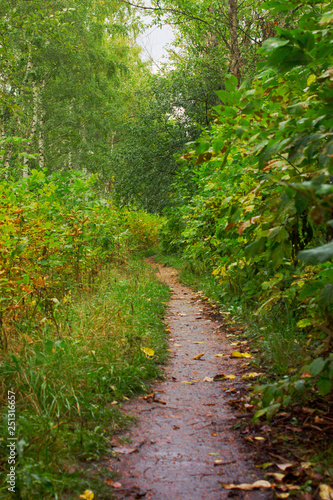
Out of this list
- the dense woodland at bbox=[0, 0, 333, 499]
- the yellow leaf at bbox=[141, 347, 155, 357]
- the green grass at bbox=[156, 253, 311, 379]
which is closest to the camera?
the dense woodland at bbox=[0, 0, 333, 499]

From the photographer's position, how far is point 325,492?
1.80 m

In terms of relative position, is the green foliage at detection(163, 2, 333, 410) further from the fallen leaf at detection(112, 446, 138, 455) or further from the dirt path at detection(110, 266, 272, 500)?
the fallen leaf at detection(112, 446, 138, 455)

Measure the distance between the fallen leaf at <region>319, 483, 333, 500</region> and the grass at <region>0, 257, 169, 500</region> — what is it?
1.08 m

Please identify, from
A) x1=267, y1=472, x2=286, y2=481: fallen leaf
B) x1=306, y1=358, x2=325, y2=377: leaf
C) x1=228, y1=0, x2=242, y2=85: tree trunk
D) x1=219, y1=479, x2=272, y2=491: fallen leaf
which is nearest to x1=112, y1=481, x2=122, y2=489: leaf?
x1=219, y1=479, x2=272, y2=491: fallen leaf

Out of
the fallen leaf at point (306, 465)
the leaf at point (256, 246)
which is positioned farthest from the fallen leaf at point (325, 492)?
the leaf at point (256, 246)

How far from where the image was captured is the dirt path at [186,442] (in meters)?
2.02

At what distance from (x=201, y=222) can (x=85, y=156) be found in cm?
1868

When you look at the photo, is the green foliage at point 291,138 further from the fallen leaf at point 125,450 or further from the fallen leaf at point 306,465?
the fallen leaf at point 125,450

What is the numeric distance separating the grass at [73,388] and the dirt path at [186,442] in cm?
16

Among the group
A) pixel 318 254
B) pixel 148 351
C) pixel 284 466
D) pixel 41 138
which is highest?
pixel 41 138

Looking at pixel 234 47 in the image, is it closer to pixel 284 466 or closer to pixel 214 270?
pixel 214 270

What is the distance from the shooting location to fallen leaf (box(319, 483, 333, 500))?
178cm

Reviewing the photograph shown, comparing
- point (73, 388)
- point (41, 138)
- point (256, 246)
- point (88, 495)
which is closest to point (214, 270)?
point (73, 388)

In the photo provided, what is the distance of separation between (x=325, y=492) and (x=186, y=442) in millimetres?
969
